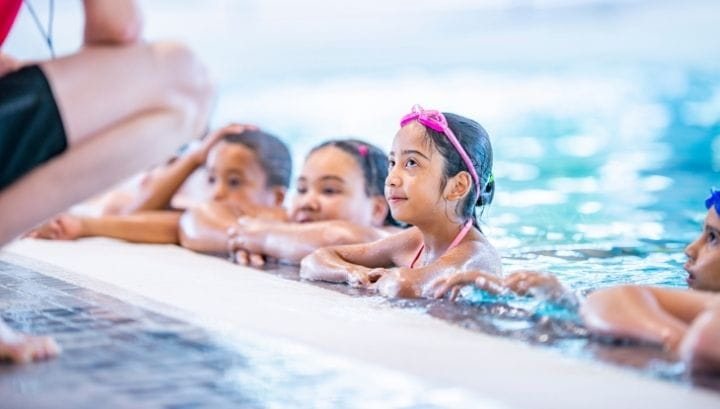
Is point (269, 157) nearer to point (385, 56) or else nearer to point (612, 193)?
point (612, 193)

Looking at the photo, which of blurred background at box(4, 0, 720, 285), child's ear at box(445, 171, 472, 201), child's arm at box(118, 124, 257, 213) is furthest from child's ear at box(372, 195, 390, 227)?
child's ear at box(445, 171, 472, 201)

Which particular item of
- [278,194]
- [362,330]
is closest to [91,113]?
[362,330]

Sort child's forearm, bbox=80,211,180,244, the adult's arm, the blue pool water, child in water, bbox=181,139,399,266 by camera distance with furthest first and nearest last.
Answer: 1. child's forearm, bbox=80,211,180,244
2. the blue pool water
3. child in water, bbox=181,139,399,266
4. the adult's arm

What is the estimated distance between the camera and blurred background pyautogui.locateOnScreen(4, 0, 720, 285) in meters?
7.41

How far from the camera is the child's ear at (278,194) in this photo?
21.1ft

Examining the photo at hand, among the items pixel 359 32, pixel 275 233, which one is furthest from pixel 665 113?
pixel 275 233

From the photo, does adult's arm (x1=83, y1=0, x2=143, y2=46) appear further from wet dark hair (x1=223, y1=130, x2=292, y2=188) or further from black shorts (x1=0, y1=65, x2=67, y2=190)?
wet dark hair (x1=223, y1=130, x2=292, y2=188)

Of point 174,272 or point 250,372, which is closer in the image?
point 250,372

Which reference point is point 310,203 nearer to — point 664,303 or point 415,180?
point 415,180

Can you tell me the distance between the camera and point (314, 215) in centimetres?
568

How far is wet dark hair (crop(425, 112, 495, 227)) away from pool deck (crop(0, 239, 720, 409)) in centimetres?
68

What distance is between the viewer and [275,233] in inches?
215

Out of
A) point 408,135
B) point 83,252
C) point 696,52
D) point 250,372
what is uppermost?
point 696,52

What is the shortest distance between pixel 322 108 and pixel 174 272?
12.3 meters
